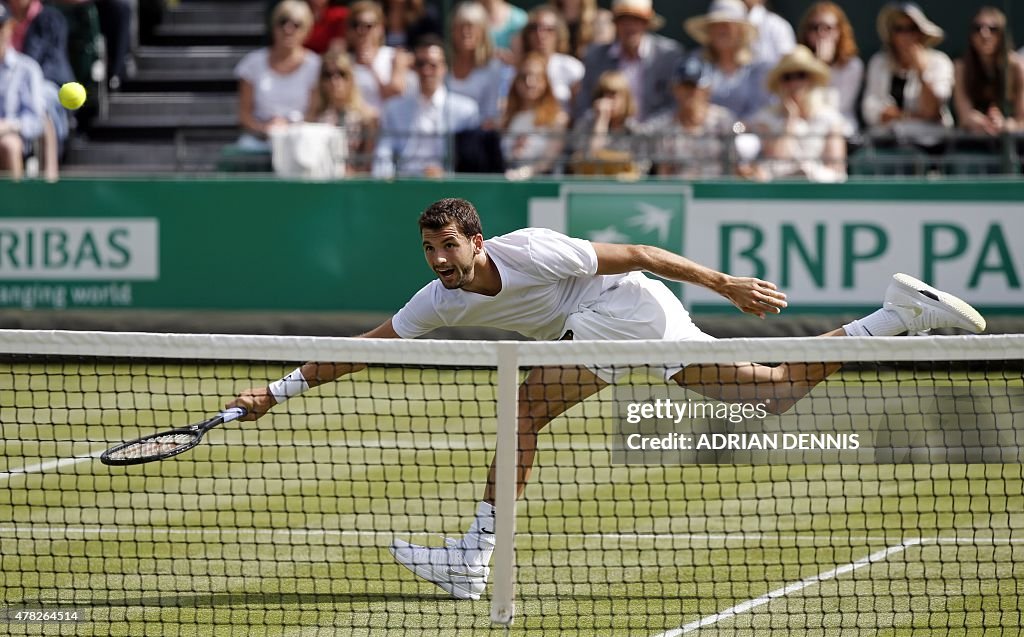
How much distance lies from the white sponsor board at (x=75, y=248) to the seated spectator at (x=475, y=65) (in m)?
2.90

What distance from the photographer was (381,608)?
5836 millimetres

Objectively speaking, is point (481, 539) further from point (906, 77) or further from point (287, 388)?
point (906, 77)

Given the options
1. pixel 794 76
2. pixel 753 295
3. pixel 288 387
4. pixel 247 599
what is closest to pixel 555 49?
pixel 794 76

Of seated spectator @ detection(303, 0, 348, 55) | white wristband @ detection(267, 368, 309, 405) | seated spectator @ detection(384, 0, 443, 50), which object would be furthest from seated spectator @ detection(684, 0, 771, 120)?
white wristband @ detection(267, 368, 309, 405)

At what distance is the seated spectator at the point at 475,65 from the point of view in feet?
42.3

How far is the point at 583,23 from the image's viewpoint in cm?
1358

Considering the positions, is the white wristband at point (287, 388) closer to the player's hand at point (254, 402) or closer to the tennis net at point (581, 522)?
the player's hand at point (254, 402)

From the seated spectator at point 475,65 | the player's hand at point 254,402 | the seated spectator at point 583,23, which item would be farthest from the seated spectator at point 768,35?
the player's hand at point 254,402

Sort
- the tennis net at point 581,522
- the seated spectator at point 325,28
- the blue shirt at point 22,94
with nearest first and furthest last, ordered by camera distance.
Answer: the tennis net at point 581,522, the blue shirt at point 22,94, the seated spectator at point 325,28

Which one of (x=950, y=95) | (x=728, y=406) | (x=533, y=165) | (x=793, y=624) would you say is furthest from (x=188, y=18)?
(x=793, y=624)

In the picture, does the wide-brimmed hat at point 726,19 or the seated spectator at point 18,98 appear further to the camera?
→ the wide-brimmed hat at point 726,19

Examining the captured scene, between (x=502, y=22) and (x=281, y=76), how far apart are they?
84.7 inches

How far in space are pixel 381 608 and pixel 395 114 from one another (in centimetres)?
758

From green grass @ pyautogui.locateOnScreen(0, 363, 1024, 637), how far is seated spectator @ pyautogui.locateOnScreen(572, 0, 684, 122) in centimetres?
451
